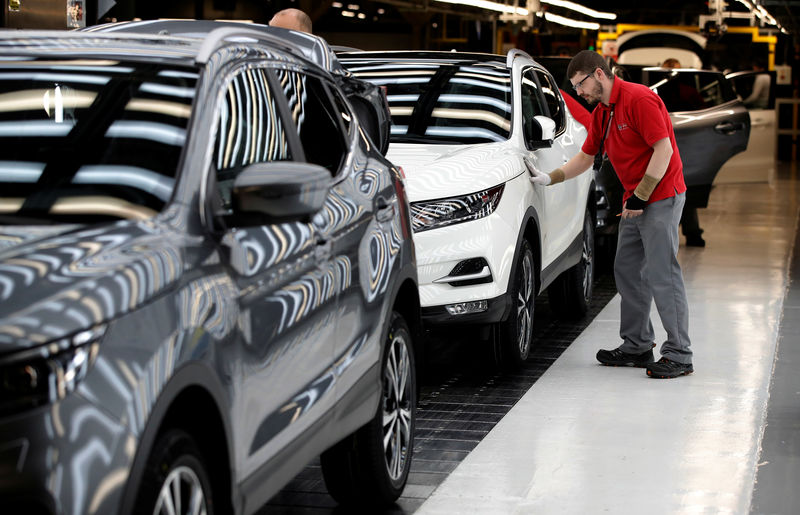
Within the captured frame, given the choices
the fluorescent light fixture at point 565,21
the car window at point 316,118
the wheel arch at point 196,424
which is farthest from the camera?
the fluorescent light fixture at point 565,21

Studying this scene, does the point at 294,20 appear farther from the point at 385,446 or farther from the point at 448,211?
the point at 385,446

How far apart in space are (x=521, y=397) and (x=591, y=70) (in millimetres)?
1965

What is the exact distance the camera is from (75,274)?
2.63 meters

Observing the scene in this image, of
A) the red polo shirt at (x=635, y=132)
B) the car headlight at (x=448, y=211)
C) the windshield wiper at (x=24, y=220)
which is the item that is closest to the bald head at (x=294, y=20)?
the car headlight at (x=448, y=211)

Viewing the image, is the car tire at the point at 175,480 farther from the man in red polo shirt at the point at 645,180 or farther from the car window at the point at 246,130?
the man in red polo shirt at the point at 645,180

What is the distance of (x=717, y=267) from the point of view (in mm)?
12539

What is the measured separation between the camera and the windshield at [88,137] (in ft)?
10.6

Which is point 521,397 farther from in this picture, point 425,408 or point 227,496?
point 227,496

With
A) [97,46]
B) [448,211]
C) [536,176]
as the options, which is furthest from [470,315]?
[97,46]

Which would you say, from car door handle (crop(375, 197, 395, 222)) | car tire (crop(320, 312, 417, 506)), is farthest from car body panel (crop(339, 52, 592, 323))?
car door handle (crop(375, 197, 395, 222))

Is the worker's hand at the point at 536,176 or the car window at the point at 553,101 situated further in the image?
the car window at the point at 553,101

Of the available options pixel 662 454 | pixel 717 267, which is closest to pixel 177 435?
pixel 662 454

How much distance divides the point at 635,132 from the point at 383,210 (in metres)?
2.98

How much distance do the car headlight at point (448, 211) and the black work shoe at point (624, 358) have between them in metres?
1.50
